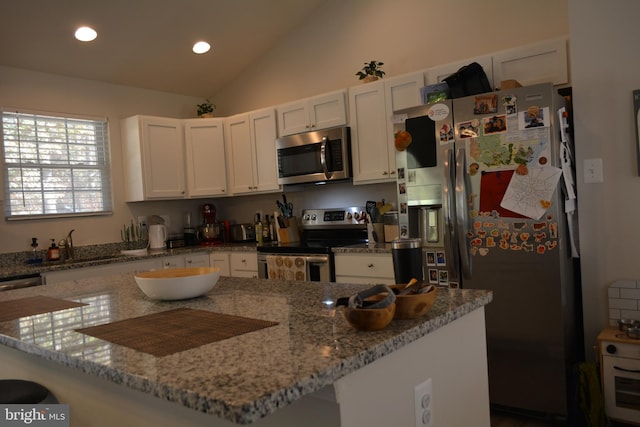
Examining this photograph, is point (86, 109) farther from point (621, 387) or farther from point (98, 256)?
point (621, 387)

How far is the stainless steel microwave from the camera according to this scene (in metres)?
4.09

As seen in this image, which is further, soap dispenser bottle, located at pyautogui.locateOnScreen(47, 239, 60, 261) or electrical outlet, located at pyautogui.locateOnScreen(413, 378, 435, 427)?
soap dispenser bottle, located at pyautogui.locateOnScreen(47, 239, 60, 261)

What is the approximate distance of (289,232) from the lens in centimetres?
466

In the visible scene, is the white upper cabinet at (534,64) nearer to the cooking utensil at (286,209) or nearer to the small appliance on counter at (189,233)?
the cooking utensil at (286,209)

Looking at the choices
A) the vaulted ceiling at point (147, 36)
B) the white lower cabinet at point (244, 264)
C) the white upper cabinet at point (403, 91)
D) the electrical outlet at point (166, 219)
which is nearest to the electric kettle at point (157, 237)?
the electrical outlet at point (166, 219)

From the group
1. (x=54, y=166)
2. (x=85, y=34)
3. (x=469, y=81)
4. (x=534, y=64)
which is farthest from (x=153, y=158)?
(x=534, y=64)

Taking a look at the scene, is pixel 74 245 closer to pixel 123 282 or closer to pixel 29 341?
pixel 123 282

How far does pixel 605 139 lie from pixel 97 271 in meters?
3.69

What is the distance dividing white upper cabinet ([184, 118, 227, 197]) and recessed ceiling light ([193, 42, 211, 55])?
667 mm

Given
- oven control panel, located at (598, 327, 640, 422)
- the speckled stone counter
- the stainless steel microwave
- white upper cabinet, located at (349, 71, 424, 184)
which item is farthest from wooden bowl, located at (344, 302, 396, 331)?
the speckled stone counter

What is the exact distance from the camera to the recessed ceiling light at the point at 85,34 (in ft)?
13.1

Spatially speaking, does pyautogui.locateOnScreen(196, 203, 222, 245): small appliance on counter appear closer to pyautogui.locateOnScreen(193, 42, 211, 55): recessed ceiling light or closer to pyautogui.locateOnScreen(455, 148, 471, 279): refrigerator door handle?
pyautogui.locateOnScreen(193, 42, 211, 55): recessed ceiling light

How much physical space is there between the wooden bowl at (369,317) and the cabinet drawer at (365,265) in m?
2.28

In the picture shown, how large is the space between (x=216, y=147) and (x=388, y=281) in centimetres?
246
